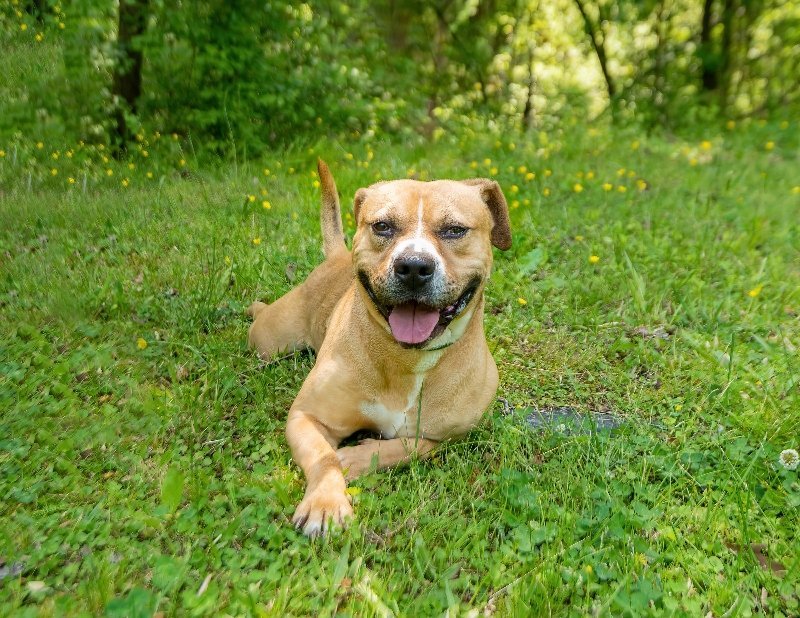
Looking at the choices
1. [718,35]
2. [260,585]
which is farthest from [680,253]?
[718,35]

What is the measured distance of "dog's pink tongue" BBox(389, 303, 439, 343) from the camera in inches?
110

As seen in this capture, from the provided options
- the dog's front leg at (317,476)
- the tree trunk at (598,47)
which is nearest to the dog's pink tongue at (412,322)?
the dog's front leg at (317,476)

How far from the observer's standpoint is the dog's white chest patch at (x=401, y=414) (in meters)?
3.01

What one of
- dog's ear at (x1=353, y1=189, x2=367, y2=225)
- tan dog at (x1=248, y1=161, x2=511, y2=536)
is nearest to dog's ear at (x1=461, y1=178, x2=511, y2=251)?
tan dog at (x1=248, y1=161, x2=511, y2=536)

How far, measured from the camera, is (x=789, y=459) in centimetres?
289

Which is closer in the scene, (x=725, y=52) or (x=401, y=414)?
(x=401, y=414)

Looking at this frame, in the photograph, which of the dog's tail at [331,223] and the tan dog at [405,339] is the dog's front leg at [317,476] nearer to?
the tan dog at [405,339]

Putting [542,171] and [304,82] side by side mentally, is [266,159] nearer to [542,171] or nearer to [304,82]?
[304,82]

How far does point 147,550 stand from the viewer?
2271 millimetres

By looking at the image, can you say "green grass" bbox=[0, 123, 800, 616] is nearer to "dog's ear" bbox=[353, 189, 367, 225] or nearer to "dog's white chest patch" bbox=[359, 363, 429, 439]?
"dog's white chest patch" bbox=[359, 363, 429, 439]

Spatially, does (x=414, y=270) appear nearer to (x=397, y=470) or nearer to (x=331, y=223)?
(x=397, y=470)

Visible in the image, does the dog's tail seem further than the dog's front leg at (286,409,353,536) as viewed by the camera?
Yes

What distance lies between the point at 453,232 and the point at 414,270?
0.39 m

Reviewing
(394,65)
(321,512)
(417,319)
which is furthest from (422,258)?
(394,65)
